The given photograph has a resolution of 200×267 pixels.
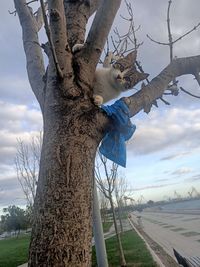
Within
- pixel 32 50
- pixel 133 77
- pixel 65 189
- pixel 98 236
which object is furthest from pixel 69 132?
pixel 98 236

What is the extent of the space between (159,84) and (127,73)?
249mm

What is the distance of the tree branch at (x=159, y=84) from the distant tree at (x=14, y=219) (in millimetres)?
44478

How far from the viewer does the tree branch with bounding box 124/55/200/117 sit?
2023mm

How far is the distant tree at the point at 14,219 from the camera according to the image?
44594mm

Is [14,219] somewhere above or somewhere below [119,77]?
above

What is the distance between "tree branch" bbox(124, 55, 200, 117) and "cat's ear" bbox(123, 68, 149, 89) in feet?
0.25

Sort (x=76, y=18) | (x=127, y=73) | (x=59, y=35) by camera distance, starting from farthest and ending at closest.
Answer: (x=127, y=73)
(x=76, y=18)
(x=59, y=35)

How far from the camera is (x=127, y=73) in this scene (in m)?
2.24

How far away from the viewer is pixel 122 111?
188 cm

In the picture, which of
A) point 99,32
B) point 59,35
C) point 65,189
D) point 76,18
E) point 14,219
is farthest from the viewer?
point 14,219

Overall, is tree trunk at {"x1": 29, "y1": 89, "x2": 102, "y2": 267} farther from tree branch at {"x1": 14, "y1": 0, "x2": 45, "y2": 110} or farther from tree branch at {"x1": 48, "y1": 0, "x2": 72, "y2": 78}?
tree branch at {"x1": 14, "y1": 0, "x2": 45, "y2": 110}

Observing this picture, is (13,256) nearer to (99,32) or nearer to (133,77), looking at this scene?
(133,77)

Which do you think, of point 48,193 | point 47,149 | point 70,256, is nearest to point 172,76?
point 47,149

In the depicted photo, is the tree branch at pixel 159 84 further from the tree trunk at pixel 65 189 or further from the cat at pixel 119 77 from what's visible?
the tree trunk at pixel 65 189
